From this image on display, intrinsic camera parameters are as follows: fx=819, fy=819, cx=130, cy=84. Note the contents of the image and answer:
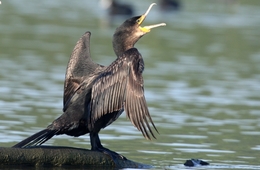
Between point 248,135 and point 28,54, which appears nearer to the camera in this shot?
point 248,135

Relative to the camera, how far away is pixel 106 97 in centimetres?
785

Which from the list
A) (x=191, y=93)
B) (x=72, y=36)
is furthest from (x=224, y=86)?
(x=72, y=36)

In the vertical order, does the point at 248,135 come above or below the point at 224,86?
below

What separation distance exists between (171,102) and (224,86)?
6.70ft

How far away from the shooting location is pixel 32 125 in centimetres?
1020

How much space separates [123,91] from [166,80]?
6816 mm

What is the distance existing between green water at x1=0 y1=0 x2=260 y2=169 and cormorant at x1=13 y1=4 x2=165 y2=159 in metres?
0.78

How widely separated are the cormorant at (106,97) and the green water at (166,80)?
0.78m

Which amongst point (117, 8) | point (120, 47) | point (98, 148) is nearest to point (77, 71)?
point (120, 47)

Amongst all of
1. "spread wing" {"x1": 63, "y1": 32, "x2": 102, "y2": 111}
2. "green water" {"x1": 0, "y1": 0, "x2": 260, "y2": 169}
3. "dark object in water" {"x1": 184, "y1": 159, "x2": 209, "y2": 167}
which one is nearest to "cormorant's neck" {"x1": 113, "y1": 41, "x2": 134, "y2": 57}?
"spread wing" {"x1": 63, "y1": 32, "x2": 102, "y2": 111}

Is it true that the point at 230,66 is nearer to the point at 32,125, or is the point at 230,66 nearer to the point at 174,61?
the point at 174,61

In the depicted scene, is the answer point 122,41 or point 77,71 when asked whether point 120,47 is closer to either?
point 122,41

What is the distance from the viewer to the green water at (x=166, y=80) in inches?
372

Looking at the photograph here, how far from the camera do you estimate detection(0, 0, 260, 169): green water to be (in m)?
9.45
